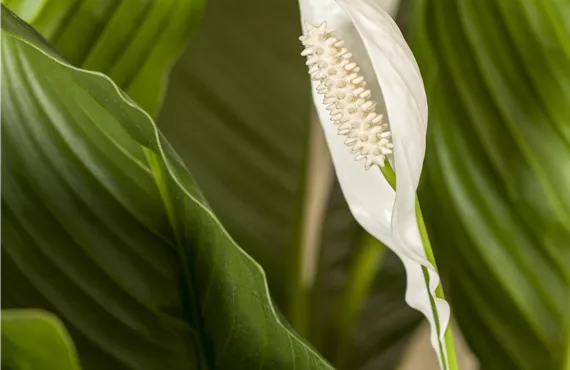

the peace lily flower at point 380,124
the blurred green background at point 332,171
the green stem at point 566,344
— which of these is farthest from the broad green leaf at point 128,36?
the green stem at point 566,344

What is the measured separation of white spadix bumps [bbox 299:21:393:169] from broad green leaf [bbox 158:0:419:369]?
16 centimetres

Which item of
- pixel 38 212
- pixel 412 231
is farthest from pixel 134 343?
pixel 412 231

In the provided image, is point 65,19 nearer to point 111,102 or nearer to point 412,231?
point 111,102

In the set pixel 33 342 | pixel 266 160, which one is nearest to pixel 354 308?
pixel 266 160

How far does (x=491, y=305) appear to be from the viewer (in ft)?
1.23

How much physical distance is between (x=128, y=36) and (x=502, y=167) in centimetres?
25

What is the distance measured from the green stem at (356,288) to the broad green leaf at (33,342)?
0.77ft

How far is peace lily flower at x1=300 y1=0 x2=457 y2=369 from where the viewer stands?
0.79ft

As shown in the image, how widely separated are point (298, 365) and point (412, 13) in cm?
24

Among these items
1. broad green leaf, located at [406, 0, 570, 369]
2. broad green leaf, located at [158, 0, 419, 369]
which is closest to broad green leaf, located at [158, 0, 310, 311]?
broad green leaf, located at [158, 0, 419, 369]

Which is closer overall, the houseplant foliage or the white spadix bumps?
the white spadix bumps

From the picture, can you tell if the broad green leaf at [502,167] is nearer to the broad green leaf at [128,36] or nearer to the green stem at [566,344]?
the green stem at [566,344]

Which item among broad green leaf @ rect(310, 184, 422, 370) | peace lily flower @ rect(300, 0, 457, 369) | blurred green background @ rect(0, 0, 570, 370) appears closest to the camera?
peace lily flower @ rect(300, 0, 457, 369)

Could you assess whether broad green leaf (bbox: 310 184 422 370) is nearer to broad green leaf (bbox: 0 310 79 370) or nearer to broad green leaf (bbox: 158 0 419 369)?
broad green leaf (bbox: 158 0 419 369)
